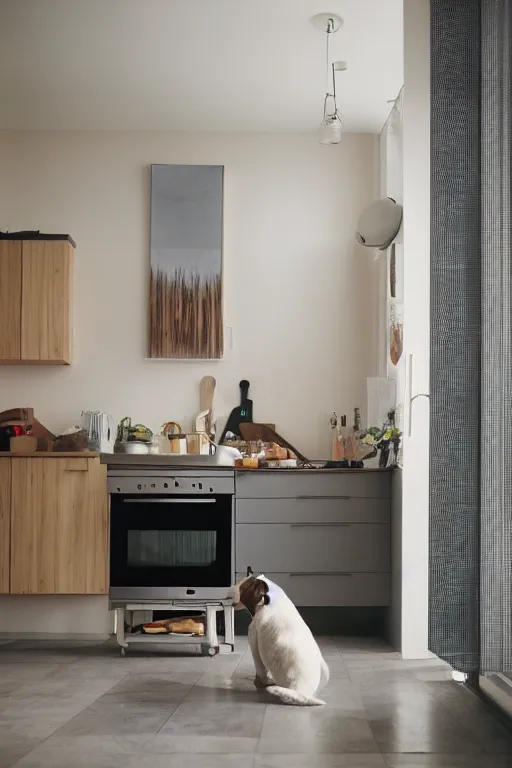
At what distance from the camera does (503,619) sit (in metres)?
2.76

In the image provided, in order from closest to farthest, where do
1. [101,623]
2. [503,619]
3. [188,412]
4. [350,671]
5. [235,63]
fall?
[503,619] < [350,671] < [235,63] < [101,623] < [188,412]

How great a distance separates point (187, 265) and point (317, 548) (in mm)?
1853

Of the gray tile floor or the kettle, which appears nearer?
the gray tile floor

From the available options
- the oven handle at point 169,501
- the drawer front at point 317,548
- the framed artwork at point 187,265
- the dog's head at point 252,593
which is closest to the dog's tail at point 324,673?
the dog's head at point 252,593

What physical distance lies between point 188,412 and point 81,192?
4.85 feet

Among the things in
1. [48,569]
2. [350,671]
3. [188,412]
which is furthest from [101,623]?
[350,671]

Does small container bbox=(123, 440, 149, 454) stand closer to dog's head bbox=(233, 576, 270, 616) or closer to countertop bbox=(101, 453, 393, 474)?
countertop bbox=(101, 453, 393, 474)

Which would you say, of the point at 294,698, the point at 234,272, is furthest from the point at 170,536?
the point at 234,272

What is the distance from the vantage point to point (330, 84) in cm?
470

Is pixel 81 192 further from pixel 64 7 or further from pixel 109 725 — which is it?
pixel 109 725

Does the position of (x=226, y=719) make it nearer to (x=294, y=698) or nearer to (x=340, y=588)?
(x=294, y=698)

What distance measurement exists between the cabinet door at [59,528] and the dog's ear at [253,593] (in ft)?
4.67

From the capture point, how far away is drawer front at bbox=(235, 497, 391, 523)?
14.9 feet

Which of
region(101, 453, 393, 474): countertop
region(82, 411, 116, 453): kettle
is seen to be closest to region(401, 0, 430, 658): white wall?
region(101, 453, 393, 474): countertop
